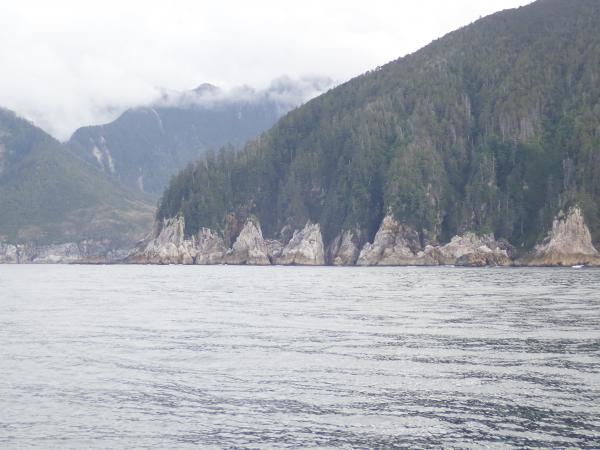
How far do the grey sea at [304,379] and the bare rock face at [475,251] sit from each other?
4785 inches

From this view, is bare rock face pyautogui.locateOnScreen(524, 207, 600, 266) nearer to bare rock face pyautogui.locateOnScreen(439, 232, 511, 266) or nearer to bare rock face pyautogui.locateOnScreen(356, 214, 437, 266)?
bare rock face pyautogui.locateOnScreen(439, 232, 511, 266)

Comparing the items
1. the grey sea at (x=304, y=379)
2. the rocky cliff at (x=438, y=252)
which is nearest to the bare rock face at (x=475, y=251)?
the rocky cliff at (x=438, y=252)

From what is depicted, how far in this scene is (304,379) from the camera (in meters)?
30.1

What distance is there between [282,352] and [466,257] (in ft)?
490

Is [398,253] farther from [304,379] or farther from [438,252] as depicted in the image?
[304,379]

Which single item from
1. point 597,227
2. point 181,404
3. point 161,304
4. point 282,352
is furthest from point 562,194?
point 181,404

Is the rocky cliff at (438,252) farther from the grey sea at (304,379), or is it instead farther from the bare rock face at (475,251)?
the grey sea at (304,379)

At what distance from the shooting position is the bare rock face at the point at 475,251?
17688 cm

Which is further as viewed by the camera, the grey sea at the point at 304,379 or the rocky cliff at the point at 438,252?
the rocky cliff at the point at 438,252

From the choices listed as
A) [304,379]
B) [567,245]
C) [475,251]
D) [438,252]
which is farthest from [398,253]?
[304,379]

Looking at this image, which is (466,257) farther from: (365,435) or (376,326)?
(365,435)

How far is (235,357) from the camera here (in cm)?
3559

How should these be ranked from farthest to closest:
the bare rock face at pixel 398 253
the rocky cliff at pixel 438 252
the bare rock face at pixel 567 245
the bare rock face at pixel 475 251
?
1. the bare rock face at pixel 398 253
2. the rocky cliff at pixel 438 252
3. the bare rock face at pixel 475 251
4. the bare rock face at pixel 567 245

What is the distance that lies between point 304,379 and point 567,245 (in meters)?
148
